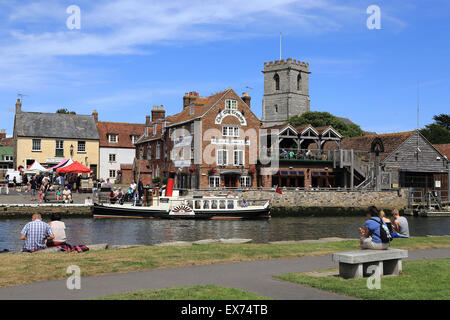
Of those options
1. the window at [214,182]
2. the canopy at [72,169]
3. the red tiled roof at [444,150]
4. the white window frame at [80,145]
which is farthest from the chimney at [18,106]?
the red tiled roof at [444,150]

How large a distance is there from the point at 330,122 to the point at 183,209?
5467 cm

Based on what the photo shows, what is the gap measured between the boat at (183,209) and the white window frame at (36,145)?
100 feet

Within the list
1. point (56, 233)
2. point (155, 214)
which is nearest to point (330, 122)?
point (155, 214)

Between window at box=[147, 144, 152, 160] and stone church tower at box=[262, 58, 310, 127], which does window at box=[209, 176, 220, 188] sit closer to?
window at box=[147, 144, 152, 160]

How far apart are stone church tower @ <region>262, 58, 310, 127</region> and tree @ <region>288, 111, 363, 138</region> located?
2620 cm

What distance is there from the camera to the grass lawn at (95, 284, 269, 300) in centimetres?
905

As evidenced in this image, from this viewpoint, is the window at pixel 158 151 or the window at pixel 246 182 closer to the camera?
the window at pixel 246 182

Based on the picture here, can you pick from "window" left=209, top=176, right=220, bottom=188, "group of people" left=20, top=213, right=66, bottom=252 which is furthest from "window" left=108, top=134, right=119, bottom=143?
"group of people" left=20, top=213, right=66, bottom=252

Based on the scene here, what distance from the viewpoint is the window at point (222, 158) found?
179 feet

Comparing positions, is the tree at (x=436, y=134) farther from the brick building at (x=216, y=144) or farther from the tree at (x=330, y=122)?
the brick building at (x=216, y=144)

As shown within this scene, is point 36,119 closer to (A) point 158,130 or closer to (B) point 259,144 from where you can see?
(A) point 158,130

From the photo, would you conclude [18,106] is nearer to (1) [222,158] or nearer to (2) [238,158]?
(1) [222,158]

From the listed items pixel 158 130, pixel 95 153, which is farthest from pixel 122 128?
pixel 158 130

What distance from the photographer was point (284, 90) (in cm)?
12212
